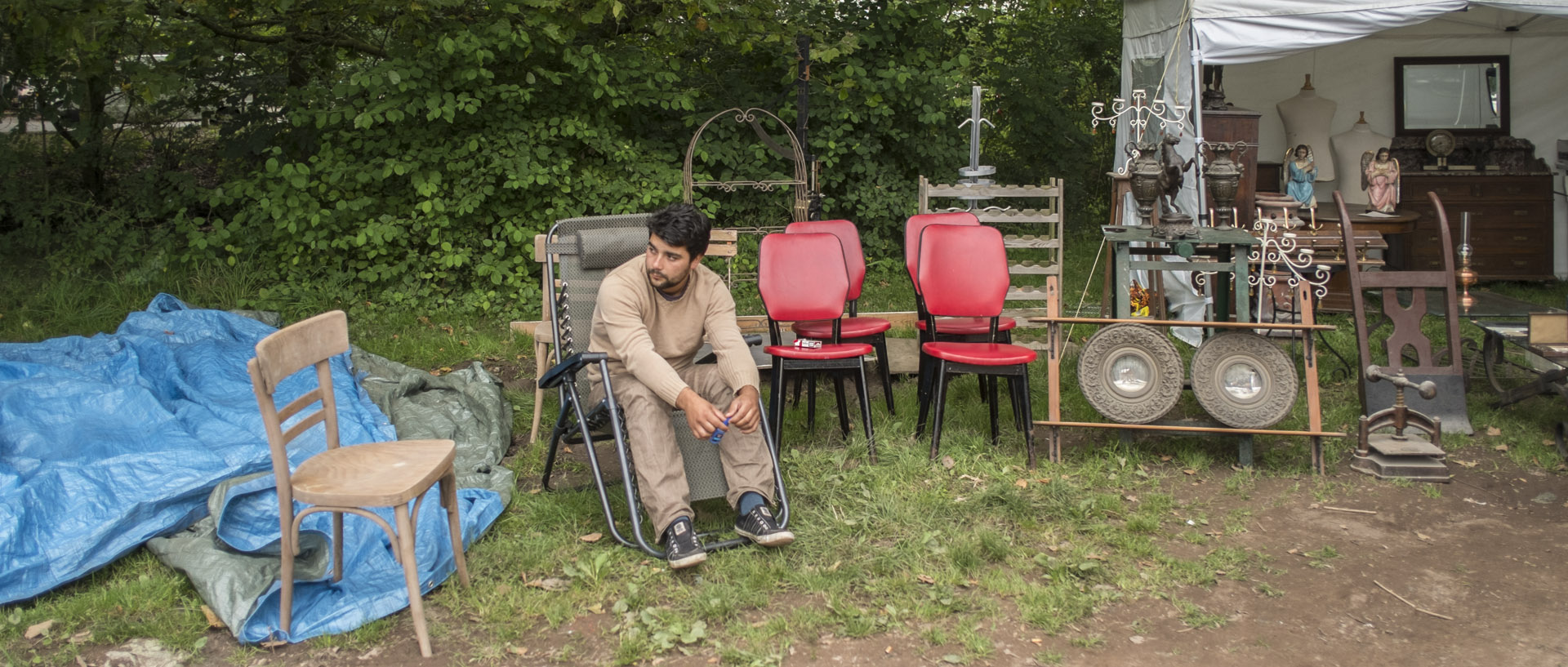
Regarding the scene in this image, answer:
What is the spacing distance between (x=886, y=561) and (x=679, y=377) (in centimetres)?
95

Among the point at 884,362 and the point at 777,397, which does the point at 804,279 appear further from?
the point at 884,362

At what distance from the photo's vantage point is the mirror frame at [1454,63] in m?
8.95

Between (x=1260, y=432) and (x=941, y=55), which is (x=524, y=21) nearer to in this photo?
(x=941, y=55)

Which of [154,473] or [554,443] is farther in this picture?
[554,443]

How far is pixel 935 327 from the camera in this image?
5.34 meters

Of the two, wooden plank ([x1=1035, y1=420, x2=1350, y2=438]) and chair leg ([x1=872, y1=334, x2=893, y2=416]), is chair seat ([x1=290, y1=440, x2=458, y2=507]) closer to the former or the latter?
chair leg ([x1=872, y1=334, x2=893, y2=416])

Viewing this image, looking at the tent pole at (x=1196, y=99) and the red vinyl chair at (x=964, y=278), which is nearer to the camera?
the red vinyl chair at (x=964, y=278)

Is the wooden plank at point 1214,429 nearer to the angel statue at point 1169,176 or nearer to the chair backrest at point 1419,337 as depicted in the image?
the chair backrest at point 1419,337

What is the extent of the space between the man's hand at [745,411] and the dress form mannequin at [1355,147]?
6982 millimetres

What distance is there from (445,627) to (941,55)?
7299 mm

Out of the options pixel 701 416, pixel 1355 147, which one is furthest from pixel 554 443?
pixel 1355 147

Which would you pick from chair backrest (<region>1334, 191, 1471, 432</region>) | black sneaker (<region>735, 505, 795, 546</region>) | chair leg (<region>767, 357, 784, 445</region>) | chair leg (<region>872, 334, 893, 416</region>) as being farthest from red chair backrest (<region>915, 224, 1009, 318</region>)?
chair backrest (<region>1334, 191, 1471, 432</region>)

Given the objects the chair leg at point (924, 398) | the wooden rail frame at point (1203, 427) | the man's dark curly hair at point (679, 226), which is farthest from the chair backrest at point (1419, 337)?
the man's dark curly hair at point (679, 226)

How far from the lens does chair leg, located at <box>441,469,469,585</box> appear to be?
11.5 ft
